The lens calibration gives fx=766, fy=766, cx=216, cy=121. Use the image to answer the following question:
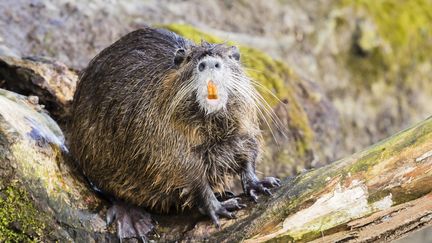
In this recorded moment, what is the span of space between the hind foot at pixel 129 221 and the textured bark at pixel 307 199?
0.06 meters

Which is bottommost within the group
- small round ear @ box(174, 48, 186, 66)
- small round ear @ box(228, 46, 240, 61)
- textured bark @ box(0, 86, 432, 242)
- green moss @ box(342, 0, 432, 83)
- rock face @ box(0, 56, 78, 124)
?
textured bark @ box(0, 86, 432, 242)

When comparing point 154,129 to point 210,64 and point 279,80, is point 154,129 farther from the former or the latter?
point 279,80

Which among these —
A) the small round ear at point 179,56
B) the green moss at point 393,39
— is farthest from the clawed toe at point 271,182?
the green moss at point 393,39

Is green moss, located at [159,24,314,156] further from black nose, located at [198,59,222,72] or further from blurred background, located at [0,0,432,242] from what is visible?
black nose, located at [198,59,222,72]

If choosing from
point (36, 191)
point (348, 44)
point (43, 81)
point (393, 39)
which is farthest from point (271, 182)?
point (393, 39)

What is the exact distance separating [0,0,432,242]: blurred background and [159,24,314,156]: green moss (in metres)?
0.01

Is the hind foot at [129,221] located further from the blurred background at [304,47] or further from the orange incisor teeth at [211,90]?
the blurred background at [304,47]

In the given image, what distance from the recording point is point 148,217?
469 centimetres

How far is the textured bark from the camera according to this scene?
4043 mm

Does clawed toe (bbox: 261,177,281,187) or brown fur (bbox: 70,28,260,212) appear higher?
brown fur (bbox: 70,28,260,212)

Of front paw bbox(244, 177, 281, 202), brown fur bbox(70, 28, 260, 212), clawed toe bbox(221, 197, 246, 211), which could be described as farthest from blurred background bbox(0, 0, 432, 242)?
clawed toe bbox(221, 197, 246, 211)

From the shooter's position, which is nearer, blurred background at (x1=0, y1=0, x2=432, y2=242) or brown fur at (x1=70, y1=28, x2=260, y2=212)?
brown fur at (x1=70, y1=28, x2=260, y2=212)

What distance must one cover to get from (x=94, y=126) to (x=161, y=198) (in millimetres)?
711

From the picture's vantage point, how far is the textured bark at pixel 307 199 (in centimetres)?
404
